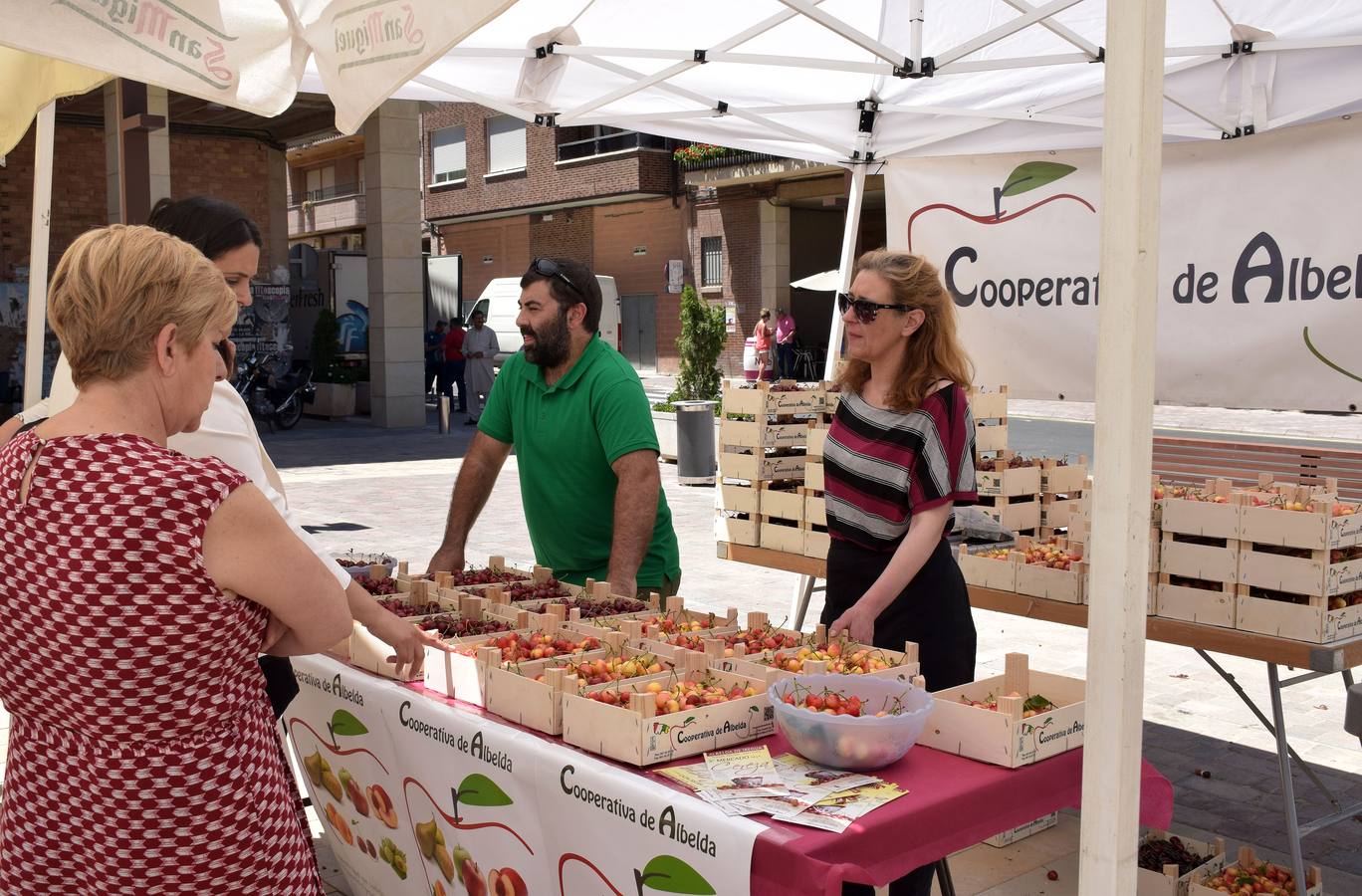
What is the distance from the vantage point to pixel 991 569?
4.71 meters

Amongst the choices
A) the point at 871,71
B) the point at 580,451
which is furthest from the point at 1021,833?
the point at 871,71

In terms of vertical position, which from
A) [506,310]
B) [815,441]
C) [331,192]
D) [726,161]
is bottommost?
[815,441]

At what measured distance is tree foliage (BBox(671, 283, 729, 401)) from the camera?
17.2m

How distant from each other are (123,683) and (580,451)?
2227 millimetres

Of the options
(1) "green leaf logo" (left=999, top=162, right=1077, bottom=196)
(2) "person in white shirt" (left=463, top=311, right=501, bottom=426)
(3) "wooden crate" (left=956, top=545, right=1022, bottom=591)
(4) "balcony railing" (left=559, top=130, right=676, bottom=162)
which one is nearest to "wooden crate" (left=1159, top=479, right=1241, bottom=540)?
(3) "wooden crate" (left=956, top=545, right=1022, bottom=591)

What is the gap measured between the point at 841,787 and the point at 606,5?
4.32 metres

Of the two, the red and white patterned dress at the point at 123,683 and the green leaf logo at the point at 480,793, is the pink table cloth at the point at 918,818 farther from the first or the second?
the red and white patterned dress at the point at 123,683

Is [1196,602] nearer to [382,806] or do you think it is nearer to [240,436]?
[382,806]

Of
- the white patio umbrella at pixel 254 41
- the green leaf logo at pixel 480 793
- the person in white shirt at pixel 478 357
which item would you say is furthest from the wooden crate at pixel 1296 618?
the person in white shirt at pixel 478 357

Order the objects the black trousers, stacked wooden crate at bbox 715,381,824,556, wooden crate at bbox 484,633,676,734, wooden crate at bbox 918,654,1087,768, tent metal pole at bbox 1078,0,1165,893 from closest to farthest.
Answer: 1. tent metal pole at bbox 1078,0,1165,893
2. wooden crate at bbox 918,654,1087,768
3. wooden crate at bbox 484,633,676,734
4. the black trousers
5. stacked wooden crate at bbox 715,381,824,556

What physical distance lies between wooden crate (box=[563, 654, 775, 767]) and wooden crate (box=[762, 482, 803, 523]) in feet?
9.00

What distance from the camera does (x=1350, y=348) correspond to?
16.0ft

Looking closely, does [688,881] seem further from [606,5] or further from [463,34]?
[606,5]

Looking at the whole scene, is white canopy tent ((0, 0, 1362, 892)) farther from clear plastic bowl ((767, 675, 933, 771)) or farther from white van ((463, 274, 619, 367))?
white van ((463, 274, 619, 367))
